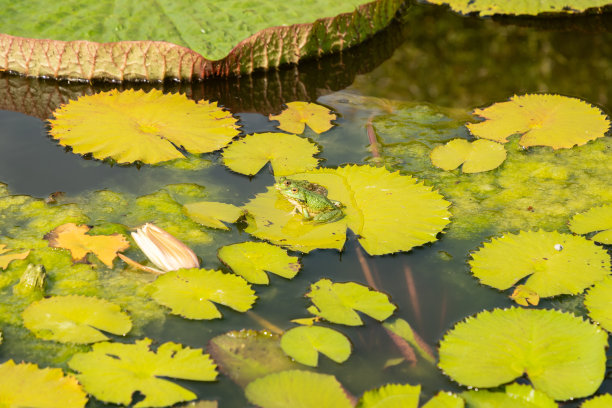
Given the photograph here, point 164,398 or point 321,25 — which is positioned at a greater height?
point 321,25

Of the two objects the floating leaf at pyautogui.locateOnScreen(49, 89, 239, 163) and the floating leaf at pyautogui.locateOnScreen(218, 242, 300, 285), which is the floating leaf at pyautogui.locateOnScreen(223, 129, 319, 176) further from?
the floating leaf at pyautogui.locateOnScreen(218, 242, 300, 285)

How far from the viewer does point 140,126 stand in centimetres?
341

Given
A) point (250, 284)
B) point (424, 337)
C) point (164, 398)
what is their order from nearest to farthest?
point (164, 398) → point (424, 337) → point (250, 284)

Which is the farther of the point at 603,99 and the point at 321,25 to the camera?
the point at 321,25

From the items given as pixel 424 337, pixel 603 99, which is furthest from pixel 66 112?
pixel 603 99

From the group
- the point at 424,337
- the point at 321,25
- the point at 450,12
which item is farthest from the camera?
the point at 450,12

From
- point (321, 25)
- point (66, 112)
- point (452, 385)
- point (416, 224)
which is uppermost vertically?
point (321, 25)

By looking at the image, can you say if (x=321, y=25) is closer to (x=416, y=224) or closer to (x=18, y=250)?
(x=416, y=224)

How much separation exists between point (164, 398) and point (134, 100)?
2.14m

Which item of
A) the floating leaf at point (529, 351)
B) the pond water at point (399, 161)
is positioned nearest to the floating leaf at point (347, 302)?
the pond water at point (399, 161)

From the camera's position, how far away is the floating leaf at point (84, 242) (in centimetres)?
265

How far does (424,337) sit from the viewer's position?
7.48ft

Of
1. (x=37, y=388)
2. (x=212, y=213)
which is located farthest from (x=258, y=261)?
(x=37, y=388)

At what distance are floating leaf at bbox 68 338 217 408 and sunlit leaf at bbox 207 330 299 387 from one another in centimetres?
6
